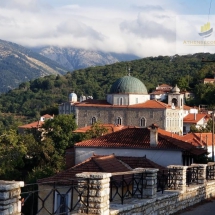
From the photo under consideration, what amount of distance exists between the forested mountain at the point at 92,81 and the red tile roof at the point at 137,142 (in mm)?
96942

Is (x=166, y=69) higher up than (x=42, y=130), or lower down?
higher up

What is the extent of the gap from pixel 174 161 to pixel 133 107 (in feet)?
165

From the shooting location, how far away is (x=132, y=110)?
77.4 metres

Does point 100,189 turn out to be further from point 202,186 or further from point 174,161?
point 174,161

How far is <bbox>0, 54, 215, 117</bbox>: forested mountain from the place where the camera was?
142 metres

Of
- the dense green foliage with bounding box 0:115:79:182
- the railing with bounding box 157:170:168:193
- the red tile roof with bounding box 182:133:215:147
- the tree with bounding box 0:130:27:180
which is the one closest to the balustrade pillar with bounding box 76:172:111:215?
the railing with bounding box 157:170:168:193

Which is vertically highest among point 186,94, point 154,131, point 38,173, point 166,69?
point 166,69

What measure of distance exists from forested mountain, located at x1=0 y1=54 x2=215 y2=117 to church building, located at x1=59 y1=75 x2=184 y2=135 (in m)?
48.0

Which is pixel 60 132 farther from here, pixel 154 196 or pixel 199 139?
pixel 154 196

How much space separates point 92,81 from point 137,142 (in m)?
124

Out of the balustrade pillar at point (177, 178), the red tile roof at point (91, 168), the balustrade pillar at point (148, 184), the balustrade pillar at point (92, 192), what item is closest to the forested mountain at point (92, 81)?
the red tile roof at point (91, 168)

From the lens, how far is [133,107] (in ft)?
253

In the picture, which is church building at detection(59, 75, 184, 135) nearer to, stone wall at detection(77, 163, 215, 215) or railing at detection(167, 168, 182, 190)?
stone wall at detection(77, 163, 215, 215)

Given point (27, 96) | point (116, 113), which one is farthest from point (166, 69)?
point (116, 113)
